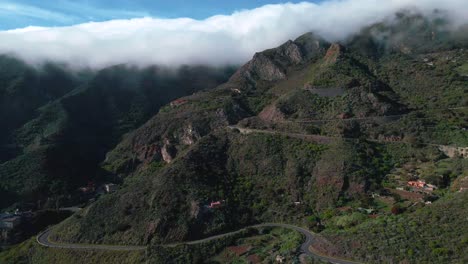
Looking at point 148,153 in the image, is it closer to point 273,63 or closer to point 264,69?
point 264,69

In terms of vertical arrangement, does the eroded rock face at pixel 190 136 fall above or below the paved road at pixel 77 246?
above

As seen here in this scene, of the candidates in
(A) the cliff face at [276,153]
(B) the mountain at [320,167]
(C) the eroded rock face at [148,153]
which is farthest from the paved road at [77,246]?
(C) the eroded rock face at [148,153]

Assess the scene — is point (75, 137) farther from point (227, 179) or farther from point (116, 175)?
Result: point (227, 179)

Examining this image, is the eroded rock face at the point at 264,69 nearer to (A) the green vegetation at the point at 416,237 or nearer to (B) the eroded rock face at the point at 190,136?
(B) the eroded rock face at the point at 190,136

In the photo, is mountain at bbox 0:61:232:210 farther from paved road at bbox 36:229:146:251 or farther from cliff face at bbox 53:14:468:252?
paved road at bbox 36:229:146:251

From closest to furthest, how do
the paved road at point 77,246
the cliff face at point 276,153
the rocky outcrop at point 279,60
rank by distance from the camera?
the paved road at point 77,246 → the cliff face at point 276,153 → the rocky outcrop at point 279,60

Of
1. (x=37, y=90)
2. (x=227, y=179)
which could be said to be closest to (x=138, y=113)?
(x=37, y=90)

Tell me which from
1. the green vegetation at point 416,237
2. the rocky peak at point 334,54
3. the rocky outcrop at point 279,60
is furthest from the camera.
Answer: the rocky outcrop at point 279,60

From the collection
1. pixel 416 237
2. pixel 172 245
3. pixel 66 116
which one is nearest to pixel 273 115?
pixel 172 245

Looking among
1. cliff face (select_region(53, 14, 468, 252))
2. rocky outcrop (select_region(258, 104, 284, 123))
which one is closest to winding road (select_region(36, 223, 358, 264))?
cliff face (select_region(53, 14, 468, 252))
